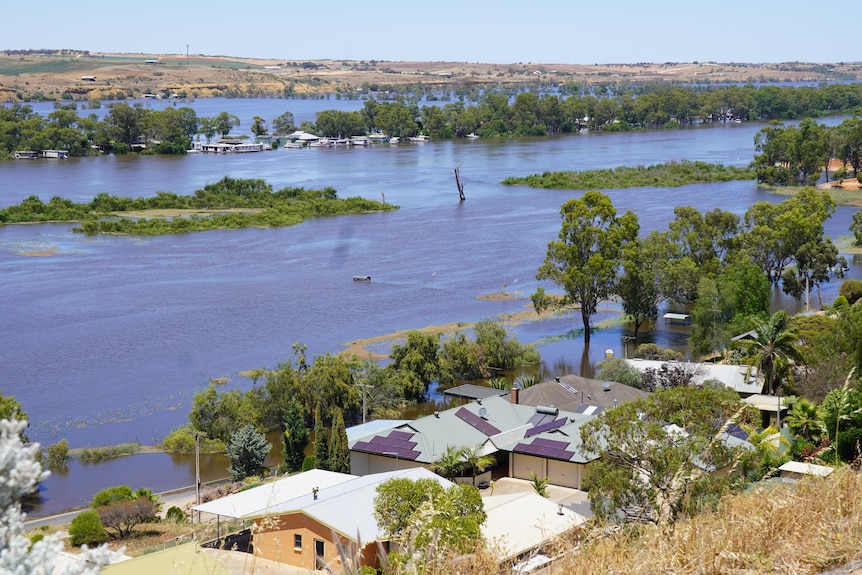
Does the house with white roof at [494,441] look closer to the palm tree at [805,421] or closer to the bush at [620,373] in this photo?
the palm tree at [805,421]

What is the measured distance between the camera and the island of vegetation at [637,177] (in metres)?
60.7

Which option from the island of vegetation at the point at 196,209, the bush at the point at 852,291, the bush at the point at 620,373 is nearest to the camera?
the bush at the point at 620,373

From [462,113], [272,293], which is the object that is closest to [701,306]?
[272,293]

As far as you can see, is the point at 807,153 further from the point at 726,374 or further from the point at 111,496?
the point at 111,496

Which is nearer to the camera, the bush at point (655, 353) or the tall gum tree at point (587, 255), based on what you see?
the bush at point (655, 353)

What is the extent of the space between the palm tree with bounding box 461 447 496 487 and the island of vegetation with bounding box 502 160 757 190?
144ft

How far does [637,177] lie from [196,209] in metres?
25.7

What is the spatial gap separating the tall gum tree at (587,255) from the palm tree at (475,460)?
1195 centimetres

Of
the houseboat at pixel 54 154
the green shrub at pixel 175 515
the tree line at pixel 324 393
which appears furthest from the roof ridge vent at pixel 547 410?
the houseboat at pixel 54 154

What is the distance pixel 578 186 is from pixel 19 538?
59.3 meters

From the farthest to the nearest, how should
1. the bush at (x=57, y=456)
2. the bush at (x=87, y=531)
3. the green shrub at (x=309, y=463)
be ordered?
the bush at (x=57, y=456) < the green shrub at (x=309, y=463) < the bush at (x=87, y=531)

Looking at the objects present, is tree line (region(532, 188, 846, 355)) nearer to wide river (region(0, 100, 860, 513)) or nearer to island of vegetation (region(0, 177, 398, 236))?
Answer: wide river (region(0, 100, 860, 513))

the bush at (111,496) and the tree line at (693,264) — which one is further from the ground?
the tree line at (693,264)

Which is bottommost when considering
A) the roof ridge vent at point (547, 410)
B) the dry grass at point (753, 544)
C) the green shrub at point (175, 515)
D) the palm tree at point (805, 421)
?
the green shrub at point (175, 515)
